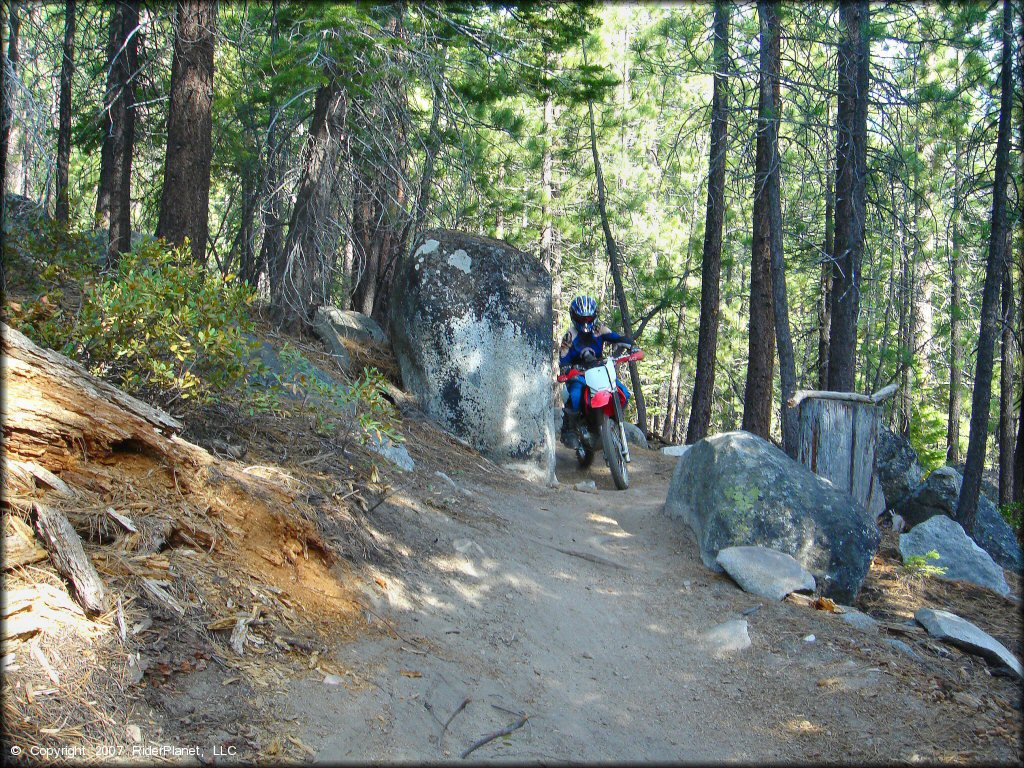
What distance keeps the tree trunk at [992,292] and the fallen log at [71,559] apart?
9.08 m

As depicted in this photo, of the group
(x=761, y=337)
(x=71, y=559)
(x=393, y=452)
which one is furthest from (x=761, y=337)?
(x=71, y=559)

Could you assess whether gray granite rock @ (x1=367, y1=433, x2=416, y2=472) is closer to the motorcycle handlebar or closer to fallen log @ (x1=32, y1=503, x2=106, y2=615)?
the motorcycle handlebar

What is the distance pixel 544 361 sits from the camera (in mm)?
9477

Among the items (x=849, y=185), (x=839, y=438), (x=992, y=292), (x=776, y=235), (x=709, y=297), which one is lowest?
(x=839, y=438)

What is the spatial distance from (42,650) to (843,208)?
34.0 ft

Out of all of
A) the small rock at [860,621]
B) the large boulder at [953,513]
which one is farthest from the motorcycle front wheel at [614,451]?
the large boulder at [953,513]

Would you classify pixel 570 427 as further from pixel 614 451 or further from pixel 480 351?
pixel 480 351

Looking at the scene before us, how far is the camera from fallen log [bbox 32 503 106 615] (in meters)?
3.19

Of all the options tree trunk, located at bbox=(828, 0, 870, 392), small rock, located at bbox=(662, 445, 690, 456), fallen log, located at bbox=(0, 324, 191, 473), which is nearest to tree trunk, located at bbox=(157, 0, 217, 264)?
fallen log, located at bbox=(0, 324, 191, 473)

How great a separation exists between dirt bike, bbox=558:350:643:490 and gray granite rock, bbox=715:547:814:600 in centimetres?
291

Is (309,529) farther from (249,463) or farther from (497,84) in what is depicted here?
(497,84)

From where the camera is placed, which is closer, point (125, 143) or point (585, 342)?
point (585, 342)

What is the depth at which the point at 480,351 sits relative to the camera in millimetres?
9148

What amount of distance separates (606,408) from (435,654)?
5181mm
